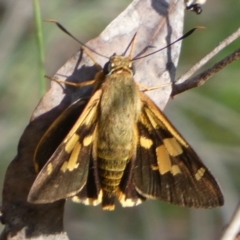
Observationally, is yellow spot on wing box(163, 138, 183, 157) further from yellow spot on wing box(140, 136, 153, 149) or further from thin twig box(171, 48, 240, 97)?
thin twig box(171, 48, 240, 97)

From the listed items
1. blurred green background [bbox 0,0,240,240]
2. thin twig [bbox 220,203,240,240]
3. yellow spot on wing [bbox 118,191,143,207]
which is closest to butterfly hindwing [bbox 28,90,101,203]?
yellow spot on wing [bbox 118,191,143,207]

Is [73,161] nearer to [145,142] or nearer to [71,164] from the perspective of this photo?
[71,164]

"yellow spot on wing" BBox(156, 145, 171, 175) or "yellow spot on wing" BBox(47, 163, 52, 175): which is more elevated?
"yellow spot on wing" BBox(47, 163, 52, 175)

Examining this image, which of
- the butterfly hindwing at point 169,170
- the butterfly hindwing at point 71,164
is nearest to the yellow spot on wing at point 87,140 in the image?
the butterfly hindwing at point 71,164

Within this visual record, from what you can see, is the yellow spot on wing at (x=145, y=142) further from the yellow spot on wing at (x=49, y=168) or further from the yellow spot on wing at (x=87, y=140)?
the yellow spot on wing at (x=49, y=168)

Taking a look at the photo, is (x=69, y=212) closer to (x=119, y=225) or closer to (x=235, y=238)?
(x=119, y=225)

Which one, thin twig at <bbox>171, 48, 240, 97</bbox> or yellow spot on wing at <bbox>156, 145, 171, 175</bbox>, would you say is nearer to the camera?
thin twig at <bbox>171, 48, 240, 97</bbox>

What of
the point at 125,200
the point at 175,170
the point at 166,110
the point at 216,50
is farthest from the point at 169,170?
the point at 166,110
